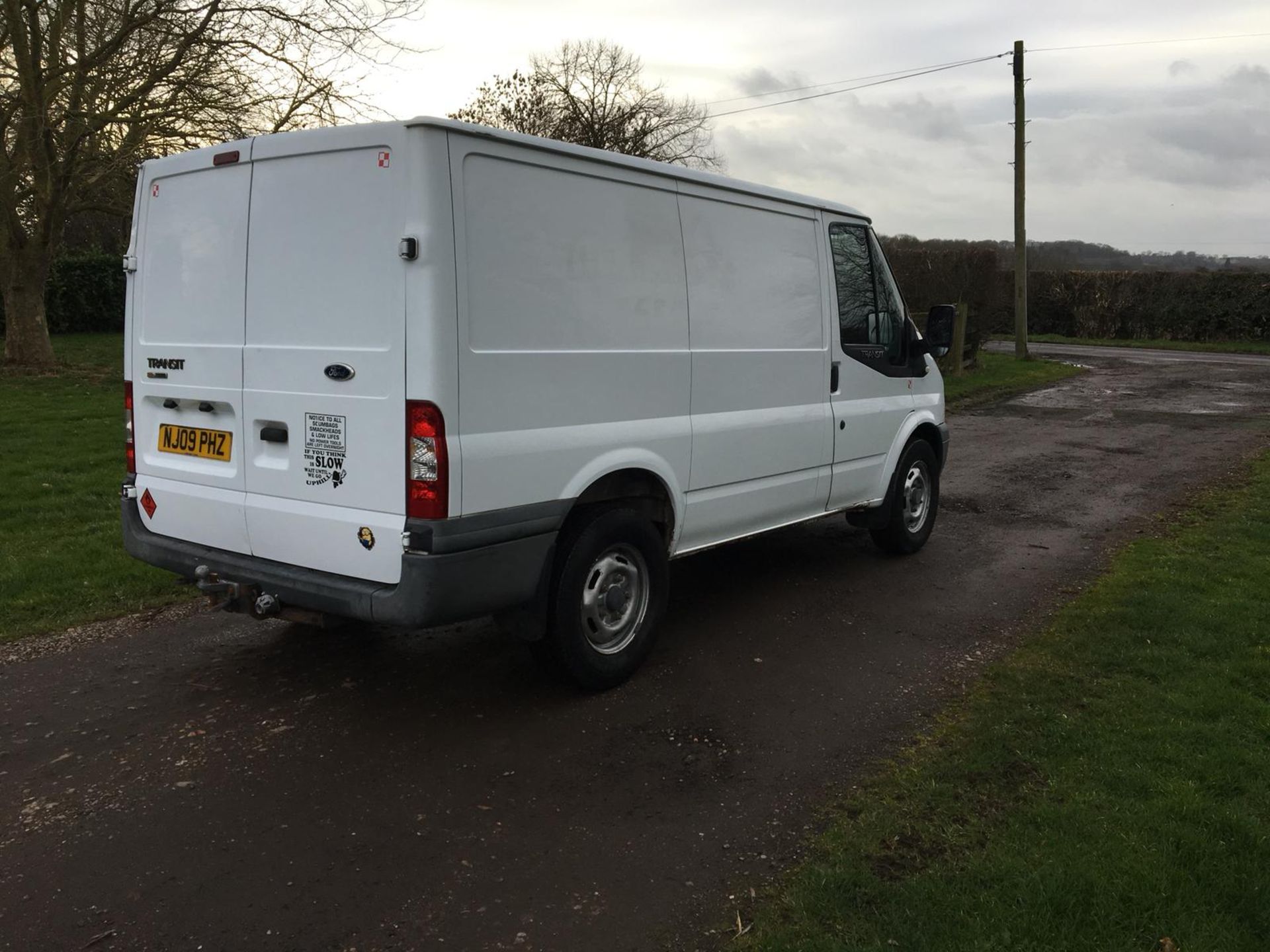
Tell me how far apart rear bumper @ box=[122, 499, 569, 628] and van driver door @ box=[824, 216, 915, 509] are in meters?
2.54

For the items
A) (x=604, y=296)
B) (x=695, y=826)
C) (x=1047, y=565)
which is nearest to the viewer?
(x=695, y=826)

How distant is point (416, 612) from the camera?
12.4 ft

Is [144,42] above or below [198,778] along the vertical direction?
above

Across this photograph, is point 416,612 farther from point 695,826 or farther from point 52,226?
point 52,226

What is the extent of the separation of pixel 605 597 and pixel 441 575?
3.40ft

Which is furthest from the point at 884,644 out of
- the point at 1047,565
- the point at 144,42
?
the point at 144,42

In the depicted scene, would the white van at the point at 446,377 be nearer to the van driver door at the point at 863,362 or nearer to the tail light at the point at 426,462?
the tail light at the point at 426,462

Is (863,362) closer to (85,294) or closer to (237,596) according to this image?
(237,596)

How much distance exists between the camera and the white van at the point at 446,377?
3.79 m

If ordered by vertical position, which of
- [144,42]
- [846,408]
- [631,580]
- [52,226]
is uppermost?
[144,42]

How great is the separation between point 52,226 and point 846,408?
16496 millimetres

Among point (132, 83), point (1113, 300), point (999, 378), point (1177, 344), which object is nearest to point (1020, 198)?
point (999, 378)

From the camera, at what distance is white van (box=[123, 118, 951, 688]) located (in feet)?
12.4

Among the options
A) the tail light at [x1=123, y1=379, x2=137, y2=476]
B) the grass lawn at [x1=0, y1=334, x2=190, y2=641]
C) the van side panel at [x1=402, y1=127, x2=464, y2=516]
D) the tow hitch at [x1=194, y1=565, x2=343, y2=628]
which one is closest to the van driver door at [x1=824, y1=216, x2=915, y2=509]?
the van side panel at [x1=402, y1=127, x2=464, y2=516]
